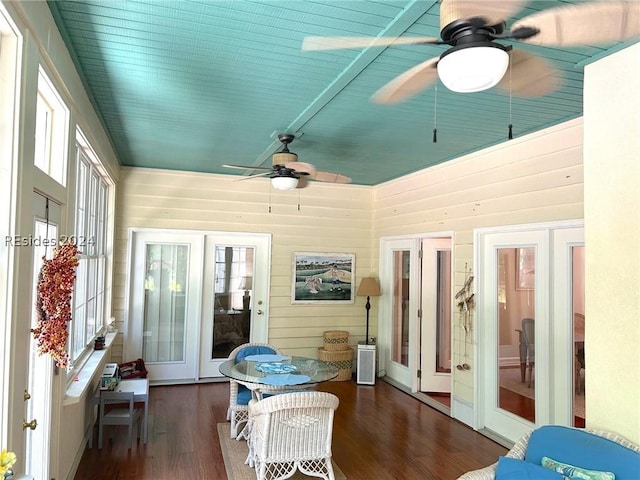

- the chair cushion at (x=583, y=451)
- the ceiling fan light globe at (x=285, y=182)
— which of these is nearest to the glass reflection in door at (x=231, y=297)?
the ceiling fan light globe at (x=285, y=182)

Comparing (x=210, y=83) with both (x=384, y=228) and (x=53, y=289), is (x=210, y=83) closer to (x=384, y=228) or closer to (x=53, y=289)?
(x=53, y=289)

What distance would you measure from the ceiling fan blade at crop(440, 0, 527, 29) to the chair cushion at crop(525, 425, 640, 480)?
1935 millimetres

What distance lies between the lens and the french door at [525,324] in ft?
11.8

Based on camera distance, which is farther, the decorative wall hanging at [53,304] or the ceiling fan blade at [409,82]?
the decorative wall hanging at [53,304]

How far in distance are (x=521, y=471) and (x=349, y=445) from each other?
215cm

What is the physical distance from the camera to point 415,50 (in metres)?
2.45

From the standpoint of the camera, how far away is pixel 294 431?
10.0 feet

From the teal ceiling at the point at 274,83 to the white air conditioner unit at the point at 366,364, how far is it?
8.75 feet

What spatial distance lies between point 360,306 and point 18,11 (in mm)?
5547

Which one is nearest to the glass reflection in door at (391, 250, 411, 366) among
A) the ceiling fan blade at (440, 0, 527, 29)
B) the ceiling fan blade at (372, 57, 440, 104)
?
the ceiling fan blade at (372, 57, 440, 104)

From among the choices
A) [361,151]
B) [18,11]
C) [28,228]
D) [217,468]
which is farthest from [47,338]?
[361,151]

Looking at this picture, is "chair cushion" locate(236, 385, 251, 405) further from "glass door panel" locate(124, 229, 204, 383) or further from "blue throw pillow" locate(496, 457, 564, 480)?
"blue throw pillow" locate(496, 457, 564, 480)

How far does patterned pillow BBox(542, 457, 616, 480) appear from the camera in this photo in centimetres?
194

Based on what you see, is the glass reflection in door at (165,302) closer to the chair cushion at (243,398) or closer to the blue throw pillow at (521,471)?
the chair cushion at (243,398)
